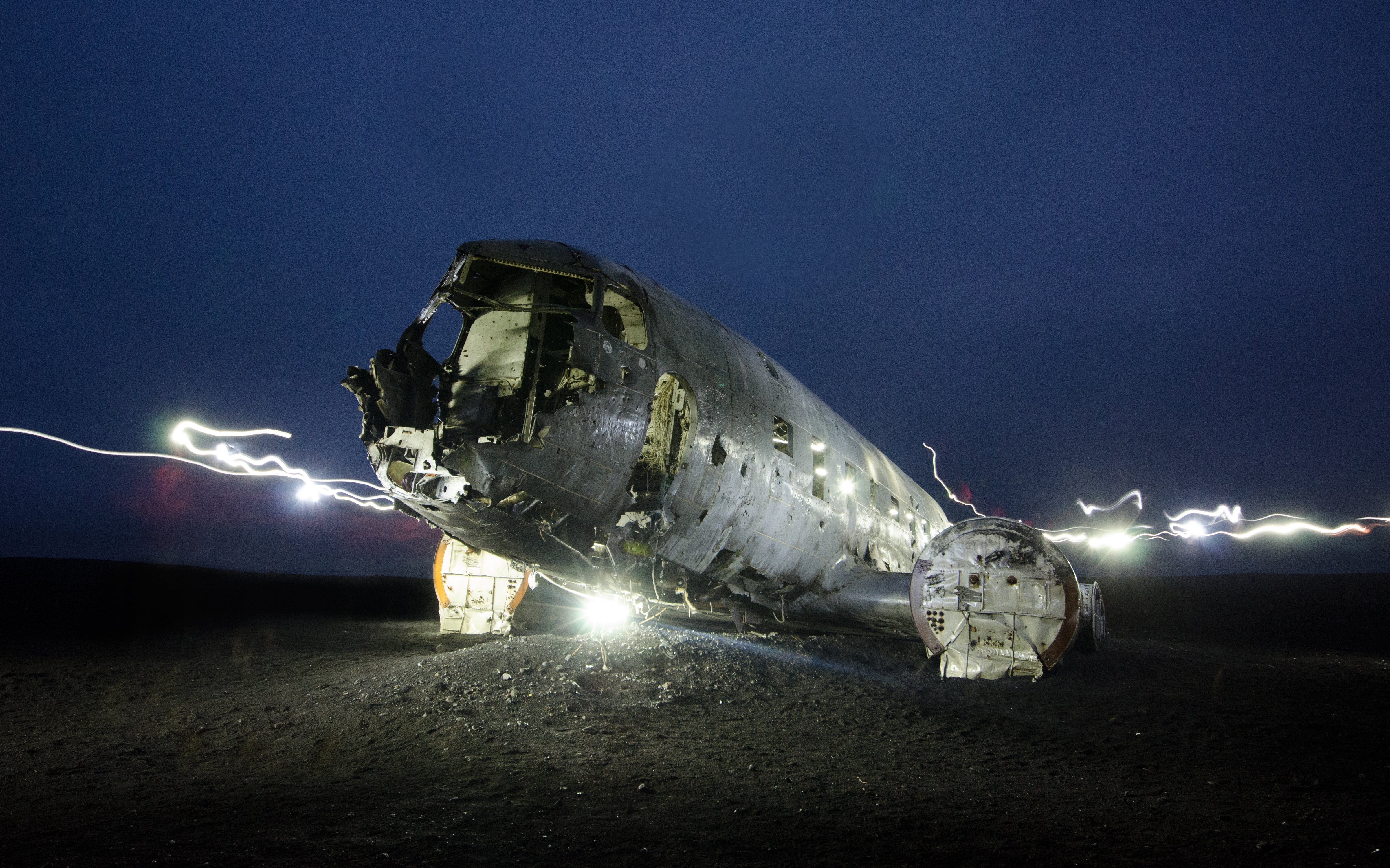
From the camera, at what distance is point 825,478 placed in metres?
10.8

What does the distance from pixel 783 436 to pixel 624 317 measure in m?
3.31

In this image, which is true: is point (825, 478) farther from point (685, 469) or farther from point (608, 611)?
point (608, 611)

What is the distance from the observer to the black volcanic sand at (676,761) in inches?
159

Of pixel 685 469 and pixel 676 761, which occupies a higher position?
pixel 685 469

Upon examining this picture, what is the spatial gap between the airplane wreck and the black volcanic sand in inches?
44.6

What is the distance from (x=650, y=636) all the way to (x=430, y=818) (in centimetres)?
668

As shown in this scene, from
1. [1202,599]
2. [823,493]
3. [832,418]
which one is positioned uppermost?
[832,418]

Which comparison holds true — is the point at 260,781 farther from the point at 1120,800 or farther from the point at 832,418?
the point at 832,418

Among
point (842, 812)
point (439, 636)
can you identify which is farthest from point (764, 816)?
point (439, 636)

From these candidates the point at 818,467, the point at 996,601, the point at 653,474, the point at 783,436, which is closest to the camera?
the point at 653,474

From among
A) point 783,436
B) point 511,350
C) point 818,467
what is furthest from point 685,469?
point 818,467

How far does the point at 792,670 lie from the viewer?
9.93 m

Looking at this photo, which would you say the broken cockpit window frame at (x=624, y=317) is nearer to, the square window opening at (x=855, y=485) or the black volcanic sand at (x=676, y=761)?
the black volcanic sand at (x=676, y=761)

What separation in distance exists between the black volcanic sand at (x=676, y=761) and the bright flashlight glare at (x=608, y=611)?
0.64 metres
